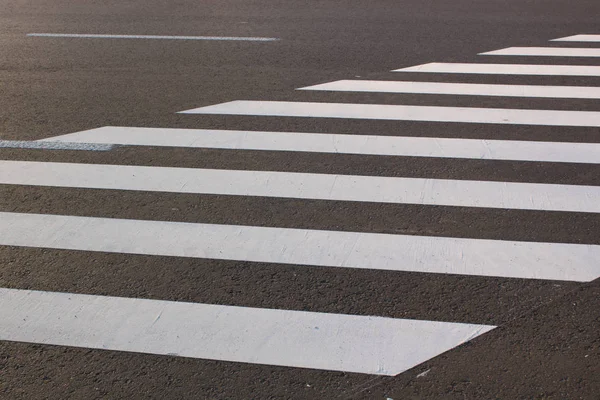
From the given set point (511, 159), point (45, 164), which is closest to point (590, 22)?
point (511, 159)

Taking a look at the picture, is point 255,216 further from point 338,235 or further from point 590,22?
point 590,22

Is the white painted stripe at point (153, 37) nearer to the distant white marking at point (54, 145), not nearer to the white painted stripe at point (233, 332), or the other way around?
the distant white marking at point (54, 145)

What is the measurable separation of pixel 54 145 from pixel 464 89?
3909 mm

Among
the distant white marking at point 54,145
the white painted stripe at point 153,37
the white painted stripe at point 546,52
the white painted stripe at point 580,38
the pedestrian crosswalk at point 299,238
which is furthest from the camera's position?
the white painted stripe at point 153,37

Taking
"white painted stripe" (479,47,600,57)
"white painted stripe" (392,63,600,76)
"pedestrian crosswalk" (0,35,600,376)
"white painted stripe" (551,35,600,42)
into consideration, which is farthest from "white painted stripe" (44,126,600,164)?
"white painted stripe" (551,35,600,42)

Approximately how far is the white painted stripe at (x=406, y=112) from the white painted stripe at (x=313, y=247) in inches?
84.5

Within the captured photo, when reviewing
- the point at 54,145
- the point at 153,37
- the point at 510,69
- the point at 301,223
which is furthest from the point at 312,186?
the point at 153,37

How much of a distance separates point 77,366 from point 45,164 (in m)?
2.49

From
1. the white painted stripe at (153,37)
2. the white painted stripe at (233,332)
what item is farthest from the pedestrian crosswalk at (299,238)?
the white painted stripe at (153,37)

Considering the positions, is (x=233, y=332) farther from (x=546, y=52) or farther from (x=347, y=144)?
(x=546, y=52)

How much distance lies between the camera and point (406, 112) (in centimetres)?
609

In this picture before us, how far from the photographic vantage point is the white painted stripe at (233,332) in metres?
3.06

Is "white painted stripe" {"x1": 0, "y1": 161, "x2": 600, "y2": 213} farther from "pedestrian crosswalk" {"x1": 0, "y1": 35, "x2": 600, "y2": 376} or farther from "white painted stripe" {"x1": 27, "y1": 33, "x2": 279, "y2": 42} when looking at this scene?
"white painted stripe" {"x1": 27, "y1": 33, "x2": 279, "y2": 42}

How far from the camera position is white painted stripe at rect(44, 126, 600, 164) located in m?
5.18
